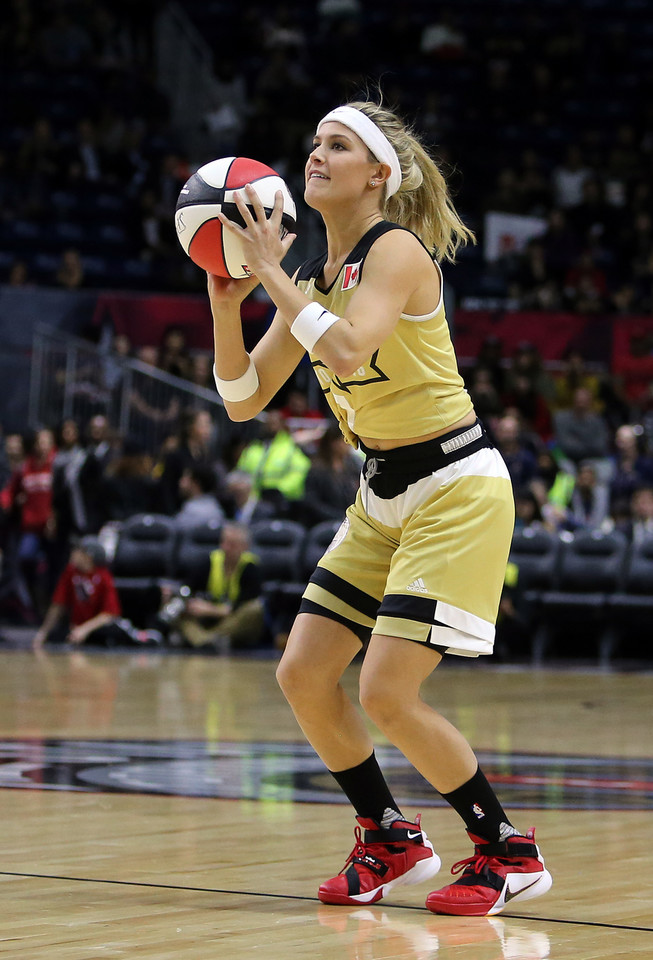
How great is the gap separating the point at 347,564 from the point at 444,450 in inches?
A: 15.6

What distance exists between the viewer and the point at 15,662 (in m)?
11.5

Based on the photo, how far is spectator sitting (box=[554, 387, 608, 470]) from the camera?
15.1 metres

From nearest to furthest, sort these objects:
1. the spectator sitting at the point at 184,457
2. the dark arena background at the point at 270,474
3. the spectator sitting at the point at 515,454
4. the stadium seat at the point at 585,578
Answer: the dark arena background at the point at 270,474
the stadium seat at the point at 585,578
the spectator sitting at the point at 515,454
the spectator sitting at the point at 184,457

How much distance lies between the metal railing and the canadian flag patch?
11737mm

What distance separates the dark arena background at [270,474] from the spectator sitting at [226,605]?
4 centimetres

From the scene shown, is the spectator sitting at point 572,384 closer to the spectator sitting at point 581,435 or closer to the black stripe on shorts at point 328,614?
the spectator sitting at point 581,435

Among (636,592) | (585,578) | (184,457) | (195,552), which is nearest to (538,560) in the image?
(585,578)

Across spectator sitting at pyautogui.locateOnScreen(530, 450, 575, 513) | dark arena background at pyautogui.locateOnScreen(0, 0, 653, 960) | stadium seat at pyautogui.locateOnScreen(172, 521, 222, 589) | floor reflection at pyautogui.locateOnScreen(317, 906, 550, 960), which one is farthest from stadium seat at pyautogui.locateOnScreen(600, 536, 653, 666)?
floor reflection at pyautogui.locateOnScreen(317, 906, 550, 960)

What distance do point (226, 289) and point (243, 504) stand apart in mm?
10030

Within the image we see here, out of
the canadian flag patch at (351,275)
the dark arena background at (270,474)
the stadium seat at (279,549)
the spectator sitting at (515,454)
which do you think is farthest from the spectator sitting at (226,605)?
the canadian flag patch at (351,275)

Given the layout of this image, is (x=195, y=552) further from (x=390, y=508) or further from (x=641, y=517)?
(x=390, y=508)

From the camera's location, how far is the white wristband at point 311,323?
376 centimetres

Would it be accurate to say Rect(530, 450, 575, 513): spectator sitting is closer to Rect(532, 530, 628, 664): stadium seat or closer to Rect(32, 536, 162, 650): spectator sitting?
Rect(532, 530, 628, 664): stadium seat

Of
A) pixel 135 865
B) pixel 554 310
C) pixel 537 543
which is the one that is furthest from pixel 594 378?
pixel 135 865
